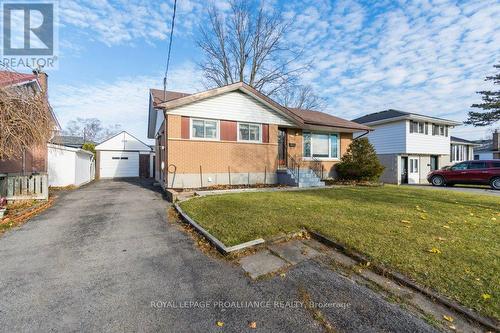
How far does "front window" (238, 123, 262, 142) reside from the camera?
12.1 meters

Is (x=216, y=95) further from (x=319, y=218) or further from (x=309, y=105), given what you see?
(x=309, y=105)

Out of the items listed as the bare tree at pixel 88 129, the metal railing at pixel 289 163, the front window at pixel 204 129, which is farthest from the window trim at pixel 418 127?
the bare tree at pixel 88 129

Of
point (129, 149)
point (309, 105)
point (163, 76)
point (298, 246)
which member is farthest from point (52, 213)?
point (309, 105)

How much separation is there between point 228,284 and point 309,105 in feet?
108

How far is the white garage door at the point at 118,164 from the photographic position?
22.4 meters

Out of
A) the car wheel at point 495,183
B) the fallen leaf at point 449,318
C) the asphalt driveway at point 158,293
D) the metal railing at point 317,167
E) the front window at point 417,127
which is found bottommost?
the asphalt driveway at point 158,293

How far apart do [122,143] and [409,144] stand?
26.6 metres

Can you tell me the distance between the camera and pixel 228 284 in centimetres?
307

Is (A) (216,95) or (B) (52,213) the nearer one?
(B) (52,213)

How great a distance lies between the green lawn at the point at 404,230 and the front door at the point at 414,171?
1386cm

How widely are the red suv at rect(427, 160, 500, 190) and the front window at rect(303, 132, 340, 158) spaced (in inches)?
336

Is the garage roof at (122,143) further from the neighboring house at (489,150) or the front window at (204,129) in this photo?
the neighboring house at (489,150)

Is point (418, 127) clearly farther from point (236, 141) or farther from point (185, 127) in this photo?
point (185, 127)

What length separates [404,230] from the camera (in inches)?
183
